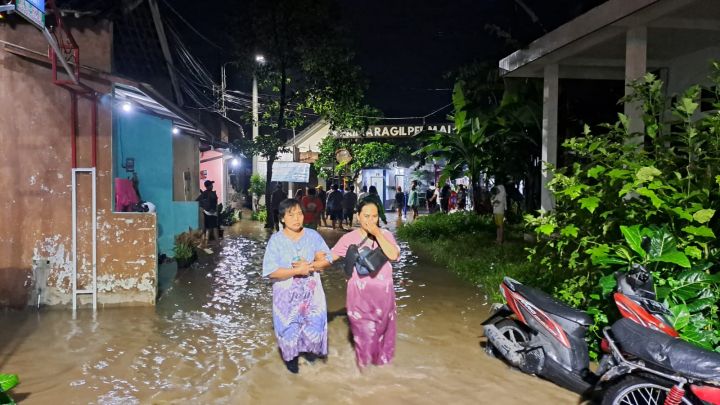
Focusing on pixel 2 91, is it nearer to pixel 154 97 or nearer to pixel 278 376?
pixel 154 97

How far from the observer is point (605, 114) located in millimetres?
12586

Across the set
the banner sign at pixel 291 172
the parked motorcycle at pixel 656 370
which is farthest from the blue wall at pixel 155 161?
the banner sign at pixel 291 172

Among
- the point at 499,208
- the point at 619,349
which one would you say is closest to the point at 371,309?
the point at 619,349

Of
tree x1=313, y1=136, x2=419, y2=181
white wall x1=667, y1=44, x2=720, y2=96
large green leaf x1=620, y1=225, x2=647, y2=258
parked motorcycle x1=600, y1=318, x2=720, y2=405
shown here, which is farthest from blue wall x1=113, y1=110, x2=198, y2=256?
tree x1=313, y1=136, x2=419, y2=181

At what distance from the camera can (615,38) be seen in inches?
318

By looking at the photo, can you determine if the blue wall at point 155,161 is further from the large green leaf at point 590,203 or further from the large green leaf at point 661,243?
the large green leaf at point 661,243

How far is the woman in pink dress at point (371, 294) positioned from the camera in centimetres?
481

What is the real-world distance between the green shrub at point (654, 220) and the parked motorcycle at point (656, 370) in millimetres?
635

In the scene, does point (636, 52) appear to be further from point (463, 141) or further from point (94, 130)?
point (94, 130)

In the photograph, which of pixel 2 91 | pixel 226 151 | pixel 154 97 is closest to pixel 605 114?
pixel 154 97

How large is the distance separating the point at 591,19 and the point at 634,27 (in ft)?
1.89

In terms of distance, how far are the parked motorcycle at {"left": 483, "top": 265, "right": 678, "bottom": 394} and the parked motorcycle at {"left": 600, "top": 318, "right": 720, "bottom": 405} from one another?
0.47 ft

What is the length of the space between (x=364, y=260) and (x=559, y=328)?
1.72 m

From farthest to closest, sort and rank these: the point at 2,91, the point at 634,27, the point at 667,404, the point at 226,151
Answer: the point at 226,151
the point at 634,27
the point at 2,91
the point at 667,404
